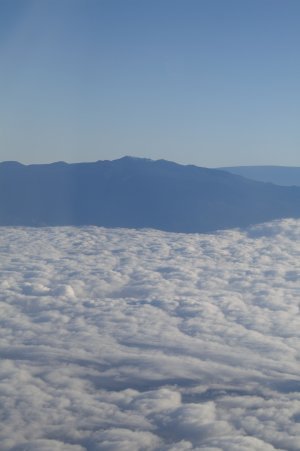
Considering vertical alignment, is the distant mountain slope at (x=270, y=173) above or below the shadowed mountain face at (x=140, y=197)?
above

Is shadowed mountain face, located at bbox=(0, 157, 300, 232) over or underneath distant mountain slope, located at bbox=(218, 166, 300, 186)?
underneath

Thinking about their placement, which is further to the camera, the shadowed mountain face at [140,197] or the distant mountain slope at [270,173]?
the distant mountain slope at [270,173]

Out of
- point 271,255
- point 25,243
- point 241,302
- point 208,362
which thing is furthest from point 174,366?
point 25,243

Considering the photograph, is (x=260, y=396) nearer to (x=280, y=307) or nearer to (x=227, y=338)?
(x=227, y=338)

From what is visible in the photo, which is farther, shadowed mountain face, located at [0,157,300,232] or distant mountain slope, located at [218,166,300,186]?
distant mountain slope, located at [218,166,300,186]

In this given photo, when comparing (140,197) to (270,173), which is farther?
(270,173)
